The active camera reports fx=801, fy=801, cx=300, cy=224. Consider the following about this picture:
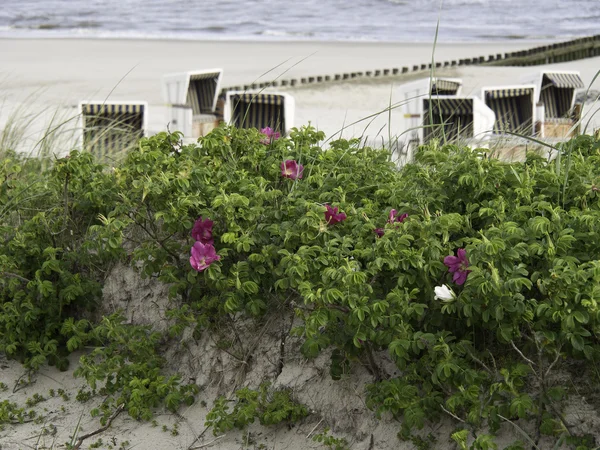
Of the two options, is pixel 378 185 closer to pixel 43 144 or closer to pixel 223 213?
pixel 223 213

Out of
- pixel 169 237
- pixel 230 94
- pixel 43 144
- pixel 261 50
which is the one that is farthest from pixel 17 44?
pixel 169 237

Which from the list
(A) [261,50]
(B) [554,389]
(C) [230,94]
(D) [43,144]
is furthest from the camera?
(A) [261,50]

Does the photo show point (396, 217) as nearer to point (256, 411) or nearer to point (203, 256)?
point (203, 256)

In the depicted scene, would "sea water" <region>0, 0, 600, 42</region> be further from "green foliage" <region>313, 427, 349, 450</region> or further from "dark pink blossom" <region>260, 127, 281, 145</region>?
"green foliage" <region>313, 427, 349, 450</region>

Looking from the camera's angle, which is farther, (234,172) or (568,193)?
(234,172)

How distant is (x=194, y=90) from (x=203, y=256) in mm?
8790

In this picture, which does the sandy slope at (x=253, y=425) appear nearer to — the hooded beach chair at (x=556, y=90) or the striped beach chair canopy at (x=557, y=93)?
the hooded beach chair at (x=556, y=90)

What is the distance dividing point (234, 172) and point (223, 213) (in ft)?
1.10

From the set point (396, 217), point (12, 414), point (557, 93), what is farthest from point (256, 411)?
point (557, 93)

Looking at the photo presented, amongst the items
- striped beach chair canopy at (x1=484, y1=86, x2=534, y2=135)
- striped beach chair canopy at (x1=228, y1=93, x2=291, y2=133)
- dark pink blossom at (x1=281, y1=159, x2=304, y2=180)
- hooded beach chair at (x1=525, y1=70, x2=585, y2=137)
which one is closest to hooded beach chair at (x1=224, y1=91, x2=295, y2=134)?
striped beach chair canopy at (x1=228, y1=93, x2=291, y2=133)

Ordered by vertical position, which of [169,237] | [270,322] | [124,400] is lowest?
[124,400]

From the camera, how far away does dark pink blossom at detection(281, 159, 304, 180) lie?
320 cm

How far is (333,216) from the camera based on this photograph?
2830mm

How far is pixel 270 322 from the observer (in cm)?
306
